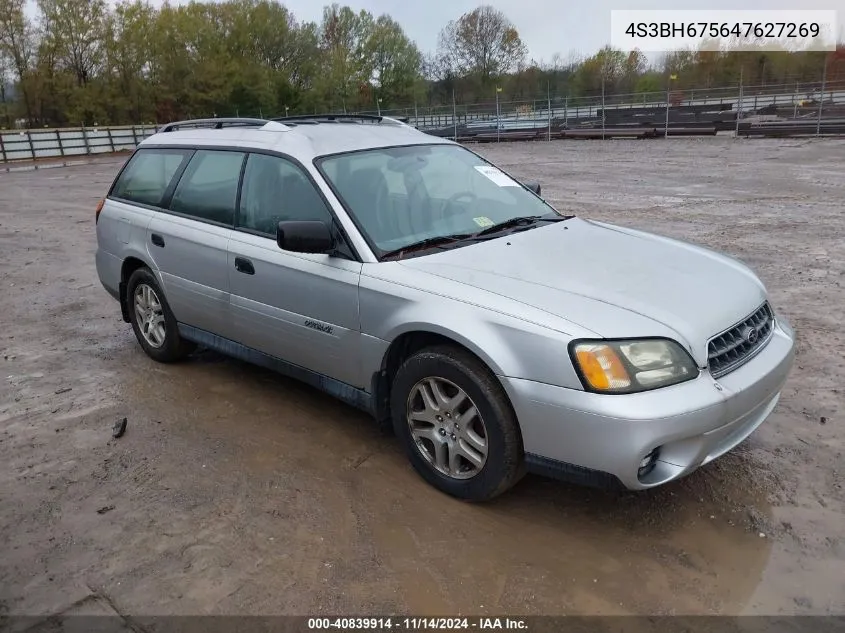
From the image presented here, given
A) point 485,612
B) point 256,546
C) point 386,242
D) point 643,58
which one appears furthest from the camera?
point 643,58

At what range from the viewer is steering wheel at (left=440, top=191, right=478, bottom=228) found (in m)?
3.95

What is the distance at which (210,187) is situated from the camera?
4.59 metres

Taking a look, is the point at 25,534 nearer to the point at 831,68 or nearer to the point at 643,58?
the point at 831,68

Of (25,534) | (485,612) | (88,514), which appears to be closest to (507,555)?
(485,612)

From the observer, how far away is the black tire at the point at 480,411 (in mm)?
2986

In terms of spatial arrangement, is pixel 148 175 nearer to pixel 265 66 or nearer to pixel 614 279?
pixel 614 279

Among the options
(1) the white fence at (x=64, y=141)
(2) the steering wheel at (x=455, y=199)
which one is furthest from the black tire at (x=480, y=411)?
(1) the white fence at (x=64, y=141)

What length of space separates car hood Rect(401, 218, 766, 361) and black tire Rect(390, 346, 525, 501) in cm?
36

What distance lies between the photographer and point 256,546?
10.0ft

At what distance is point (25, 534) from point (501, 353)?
92.2 inches

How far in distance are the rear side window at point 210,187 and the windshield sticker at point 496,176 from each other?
151cm

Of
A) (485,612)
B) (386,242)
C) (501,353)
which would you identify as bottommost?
(485,612)

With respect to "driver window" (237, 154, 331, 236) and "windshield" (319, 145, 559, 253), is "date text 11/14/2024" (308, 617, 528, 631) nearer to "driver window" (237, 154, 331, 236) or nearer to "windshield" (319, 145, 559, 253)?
"windshield" (319, 145, 559, 253)

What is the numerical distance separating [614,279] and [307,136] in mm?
2017
